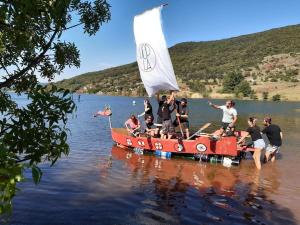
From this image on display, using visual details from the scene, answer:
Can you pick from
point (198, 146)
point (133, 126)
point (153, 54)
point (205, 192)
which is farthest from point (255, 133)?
point (133, 126)

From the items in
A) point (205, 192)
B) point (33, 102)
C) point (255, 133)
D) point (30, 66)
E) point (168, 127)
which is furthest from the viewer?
point (168, 127)

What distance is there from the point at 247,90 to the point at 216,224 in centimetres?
9694

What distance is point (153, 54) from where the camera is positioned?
17.5 meters

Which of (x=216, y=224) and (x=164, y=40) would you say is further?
(x=164, y=40)

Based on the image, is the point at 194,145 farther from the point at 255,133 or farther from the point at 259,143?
the point at 259,143

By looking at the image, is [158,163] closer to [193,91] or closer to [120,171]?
[120,171]

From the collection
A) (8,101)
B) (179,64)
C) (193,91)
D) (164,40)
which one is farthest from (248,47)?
(8,101)

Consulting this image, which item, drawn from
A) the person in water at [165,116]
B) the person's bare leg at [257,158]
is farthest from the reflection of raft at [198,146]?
the person in water at [165,116]

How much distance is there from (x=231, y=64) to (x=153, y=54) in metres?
133

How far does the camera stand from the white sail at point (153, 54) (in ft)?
56.0

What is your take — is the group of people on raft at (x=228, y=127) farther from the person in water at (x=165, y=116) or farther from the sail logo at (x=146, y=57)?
the sail logo at (x=146, y=57)

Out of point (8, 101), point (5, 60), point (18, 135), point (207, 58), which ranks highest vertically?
point (207, 58)

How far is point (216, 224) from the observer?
957 centimetres

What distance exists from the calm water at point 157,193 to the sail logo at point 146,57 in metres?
4.11
